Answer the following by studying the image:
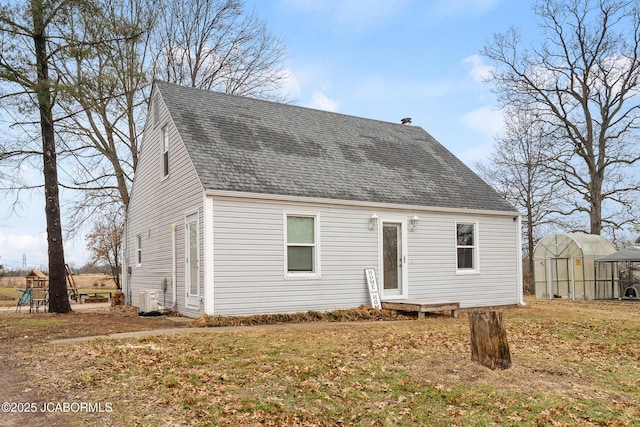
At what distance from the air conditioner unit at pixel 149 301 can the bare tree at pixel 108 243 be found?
39.0ft

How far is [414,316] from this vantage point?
13.5m

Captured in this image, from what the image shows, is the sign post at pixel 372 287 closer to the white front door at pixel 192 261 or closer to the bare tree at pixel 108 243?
the white front door at pixel 192 261

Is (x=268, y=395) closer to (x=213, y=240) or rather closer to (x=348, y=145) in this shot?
(x=213, y=240)

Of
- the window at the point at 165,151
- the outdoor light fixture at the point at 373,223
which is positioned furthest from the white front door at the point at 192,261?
the outdoor light fixture at the point at 373,223

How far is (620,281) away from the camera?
22.1 m

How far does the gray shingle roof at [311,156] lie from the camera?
12859 millimetres

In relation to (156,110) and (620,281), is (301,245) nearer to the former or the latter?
(156,110)

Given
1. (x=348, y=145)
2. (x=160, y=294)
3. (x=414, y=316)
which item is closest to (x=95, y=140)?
(x=160, y=294)

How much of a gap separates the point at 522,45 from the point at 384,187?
17768 mm

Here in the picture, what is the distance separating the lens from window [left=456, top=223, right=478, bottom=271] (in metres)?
15.8

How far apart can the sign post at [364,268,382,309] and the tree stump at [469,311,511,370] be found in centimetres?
685

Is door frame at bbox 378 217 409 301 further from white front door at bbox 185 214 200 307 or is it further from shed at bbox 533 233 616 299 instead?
shed at bbox 533 233 616 299

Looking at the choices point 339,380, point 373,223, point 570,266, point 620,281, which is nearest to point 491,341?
point 339,380

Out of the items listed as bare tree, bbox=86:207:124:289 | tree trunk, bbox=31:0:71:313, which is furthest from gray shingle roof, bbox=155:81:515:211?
bare tree, bbox=86:207:124:289
